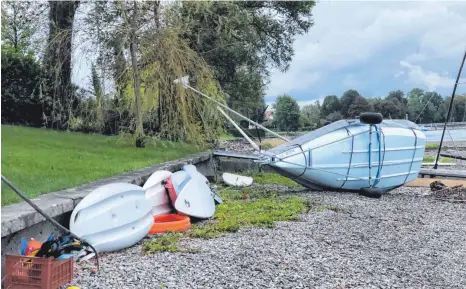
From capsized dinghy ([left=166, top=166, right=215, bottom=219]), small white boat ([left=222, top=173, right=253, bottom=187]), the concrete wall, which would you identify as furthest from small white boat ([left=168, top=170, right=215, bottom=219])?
small white boat ([left=222, top=173, right=253, bottom=187])

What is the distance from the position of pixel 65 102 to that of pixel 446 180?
8.35 m

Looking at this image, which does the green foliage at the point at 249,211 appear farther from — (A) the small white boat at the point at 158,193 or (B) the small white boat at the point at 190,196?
(A) the small white boat at the point at 158,193

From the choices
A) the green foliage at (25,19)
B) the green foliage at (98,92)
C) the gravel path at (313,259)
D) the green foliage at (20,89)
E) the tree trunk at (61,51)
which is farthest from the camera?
the green foliage at (20,89)

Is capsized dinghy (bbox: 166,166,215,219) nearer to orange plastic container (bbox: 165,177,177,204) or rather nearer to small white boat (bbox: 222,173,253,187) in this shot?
orange plastic container (bbox: 165,177,177,204)

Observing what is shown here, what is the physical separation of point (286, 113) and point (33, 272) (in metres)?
15.3

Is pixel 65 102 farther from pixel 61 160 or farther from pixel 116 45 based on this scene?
pixel 61 160

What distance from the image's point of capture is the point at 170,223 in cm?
518

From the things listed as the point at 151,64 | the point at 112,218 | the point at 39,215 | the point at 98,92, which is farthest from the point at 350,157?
the point at 39,215

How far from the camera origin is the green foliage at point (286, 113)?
51.8 feet

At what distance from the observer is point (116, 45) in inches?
374

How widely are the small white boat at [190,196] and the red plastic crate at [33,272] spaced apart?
2558 millimetres

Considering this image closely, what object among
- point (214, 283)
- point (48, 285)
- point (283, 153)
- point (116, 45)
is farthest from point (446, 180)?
point (48, 285)

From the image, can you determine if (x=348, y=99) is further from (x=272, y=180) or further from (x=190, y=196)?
(x=190, y=196)

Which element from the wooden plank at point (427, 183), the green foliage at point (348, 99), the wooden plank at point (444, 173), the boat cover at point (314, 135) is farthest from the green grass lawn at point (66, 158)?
the green foliage at point (348, 99)
